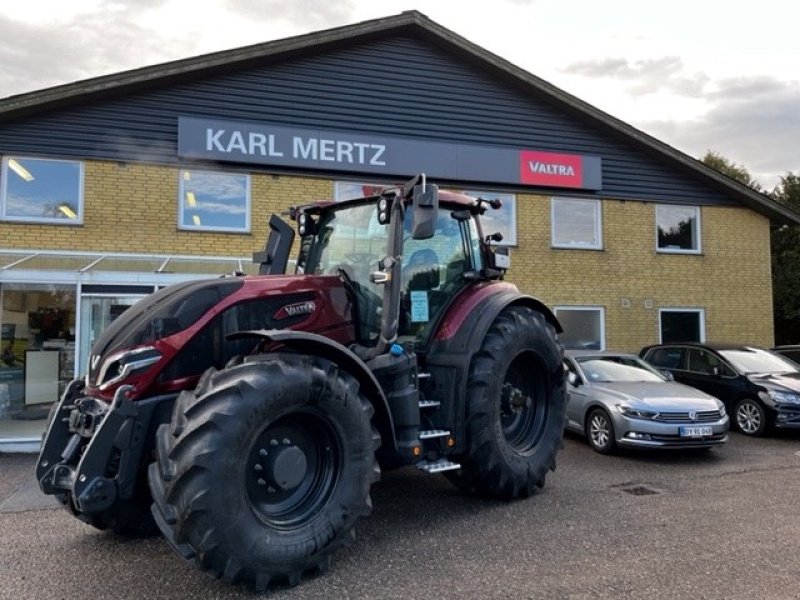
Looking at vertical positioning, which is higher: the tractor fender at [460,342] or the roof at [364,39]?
the roof at [364,39]

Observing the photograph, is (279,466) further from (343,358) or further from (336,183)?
(336,183)

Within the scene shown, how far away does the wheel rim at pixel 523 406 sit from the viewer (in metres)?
5.70

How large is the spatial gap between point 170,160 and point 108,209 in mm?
1344

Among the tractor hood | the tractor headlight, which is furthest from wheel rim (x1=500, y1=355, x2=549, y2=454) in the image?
the tractor headlight

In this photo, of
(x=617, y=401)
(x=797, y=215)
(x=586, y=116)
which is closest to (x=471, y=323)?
(x=617, y=401)

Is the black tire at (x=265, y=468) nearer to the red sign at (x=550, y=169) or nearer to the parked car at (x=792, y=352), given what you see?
the red sign at (x=550, y=169)

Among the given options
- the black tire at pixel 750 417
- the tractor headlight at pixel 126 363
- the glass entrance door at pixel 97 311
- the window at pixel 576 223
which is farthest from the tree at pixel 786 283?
the tractor headlight at pixel 126 363

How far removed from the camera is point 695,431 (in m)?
7.59

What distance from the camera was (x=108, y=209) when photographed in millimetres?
10930

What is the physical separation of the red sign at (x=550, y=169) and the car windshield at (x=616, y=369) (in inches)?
197

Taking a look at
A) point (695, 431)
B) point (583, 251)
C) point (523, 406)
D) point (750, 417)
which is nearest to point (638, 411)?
point (695, 431)

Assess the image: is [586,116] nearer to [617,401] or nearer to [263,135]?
[263,135]

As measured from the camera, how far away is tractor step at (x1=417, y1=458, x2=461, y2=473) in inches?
186

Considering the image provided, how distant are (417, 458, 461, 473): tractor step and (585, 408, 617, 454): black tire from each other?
3.81 metres
